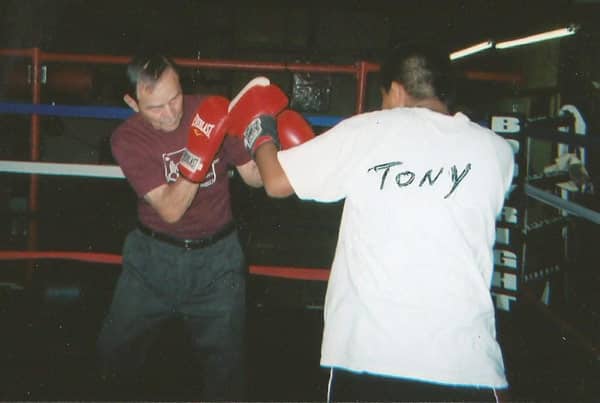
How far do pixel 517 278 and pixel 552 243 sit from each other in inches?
40.8

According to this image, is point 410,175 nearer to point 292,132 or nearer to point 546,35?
point 292,132

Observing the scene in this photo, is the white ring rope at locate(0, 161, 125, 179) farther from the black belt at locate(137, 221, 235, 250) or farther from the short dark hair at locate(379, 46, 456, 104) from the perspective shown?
the short dark hair at locate(379, 46, 456, 104)

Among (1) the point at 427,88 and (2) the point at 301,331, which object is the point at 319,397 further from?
(1) the point at 427,88

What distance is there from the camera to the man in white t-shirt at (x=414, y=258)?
111 cm

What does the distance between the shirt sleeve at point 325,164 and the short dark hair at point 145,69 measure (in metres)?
0.66

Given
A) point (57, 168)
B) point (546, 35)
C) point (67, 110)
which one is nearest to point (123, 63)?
point (67, 110)

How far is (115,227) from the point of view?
543 centimetres

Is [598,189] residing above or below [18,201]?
above

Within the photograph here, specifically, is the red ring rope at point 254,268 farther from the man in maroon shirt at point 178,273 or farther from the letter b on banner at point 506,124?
the letter b on banner at point 506,124

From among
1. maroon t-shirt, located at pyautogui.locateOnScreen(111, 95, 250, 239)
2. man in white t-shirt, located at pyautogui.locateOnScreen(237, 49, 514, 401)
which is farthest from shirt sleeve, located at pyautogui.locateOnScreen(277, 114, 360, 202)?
maroon t-shirt, located at pyautogui.locateOnScreen(111, 95, 250, 239)

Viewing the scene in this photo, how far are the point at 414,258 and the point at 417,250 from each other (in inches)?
0.7

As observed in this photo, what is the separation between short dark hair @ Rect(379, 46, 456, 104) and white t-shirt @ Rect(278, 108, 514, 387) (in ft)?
0.26

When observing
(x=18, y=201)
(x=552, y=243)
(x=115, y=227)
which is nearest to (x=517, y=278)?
(x=552, y=243)

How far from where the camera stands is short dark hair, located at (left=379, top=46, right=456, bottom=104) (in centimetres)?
122
